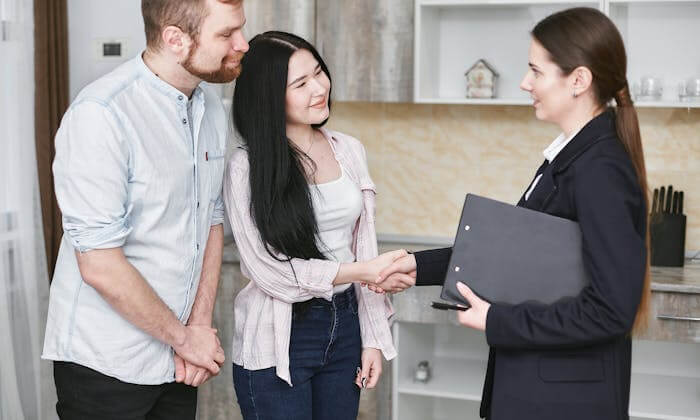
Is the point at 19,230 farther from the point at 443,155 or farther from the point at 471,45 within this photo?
the point at 471,45

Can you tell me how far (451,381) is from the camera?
3.36m

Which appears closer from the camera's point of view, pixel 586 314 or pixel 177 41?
pixel 586 314

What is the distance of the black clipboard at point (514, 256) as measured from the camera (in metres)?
1.56

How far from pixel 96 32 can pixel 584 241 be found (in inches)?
94.5

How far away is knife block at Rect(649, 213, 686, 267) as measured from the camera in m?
3.15

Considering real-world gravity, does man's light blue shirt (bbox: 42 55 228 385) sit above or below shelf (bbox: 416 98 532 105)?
below

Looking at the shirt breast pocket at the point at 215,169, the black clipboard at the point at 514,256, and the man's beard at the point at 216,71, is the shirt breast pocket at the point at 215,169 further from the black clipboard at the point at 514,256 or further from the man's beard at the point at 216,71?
the black clipboard at the point at 514,256

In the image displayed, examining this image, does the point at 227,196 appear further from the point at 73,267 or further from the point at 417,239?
the point at 417,239

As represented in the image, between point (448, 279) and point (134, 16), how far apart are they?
2.13 meters

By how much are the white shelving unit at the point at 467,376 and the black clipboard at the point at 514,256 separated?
5.07ft

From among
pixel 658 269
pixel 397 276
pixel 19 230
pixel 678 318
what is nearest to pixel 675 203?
pixel 658 269

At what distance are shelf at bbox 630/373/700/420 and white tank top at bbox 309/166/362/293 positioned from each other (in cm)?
153

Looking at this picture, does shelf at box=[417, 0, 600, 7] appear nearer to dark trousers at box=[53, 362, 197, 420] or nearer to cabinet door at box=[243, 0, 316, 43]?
cabinet door at box=[243, 0, 316, 43]

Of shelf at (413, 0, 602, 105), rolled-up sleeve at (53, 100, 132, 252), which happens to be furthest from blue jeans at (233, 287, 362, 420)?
shelf at (413, 0, 602, 105)
